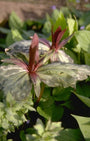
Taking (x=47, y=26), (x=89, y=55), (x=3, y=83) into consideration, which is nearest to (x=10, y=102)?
(x=3, y=83)

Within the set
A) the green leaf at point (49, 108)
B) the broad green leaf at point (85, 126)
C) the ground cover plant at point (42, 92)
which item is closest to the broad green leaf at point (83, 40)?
the ground cover plant at point (42, 92)

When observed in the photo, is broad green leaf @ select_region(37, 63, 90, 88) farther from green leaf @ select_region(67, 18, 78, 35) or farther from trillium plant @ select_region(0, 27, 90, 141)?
green leaf @ select_region(67, 18, 78, 35)

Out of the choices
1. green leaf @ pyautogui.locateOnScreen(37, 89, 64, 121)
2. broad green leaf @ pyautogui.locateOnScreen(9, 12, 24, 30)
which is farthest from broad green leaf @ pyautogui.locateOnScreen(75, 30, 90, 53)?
broad green leaf @ pyautogui.locateOnScreen(9, 12, 24, 30)

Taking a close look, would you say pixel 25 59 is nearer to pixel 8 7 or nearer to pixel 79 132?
pixel 79 132

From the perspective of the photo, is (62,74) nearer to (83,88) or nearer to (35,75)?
(35,75)

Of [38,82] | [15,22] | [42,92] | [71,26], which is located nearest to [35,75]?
[38,82]
